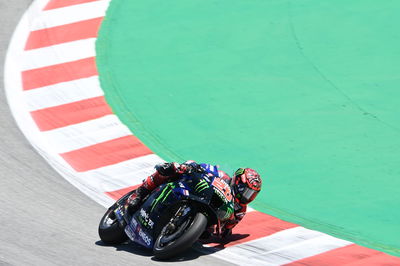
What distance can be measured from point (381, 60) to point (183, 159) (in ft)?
14.8

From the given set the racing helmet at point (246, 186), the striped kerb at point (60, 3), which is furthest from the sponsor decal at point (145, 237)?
the striped kerb at point (60, 3)

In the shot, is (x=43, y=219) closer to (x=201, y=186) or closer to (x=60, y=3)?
(x=201, y=186)

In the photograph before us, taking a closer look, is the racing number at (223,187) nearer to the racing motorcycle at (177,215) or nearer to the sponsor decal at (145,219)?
the racing motorcycle at (177,215)

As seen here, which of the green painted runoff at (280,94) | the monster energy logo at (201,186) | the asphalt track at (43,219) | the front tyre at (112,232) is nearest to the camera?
the asphalt track at (43,219)

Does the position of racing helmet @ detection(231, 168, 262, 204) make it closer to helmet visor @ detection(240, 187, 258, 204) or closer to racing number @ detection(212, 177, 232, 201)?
helmet visor @ detection(240, 187, 258, 204)

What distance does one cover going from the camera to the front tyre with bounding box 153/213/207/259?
8336 mm

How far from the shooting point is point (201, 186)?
28.6ft

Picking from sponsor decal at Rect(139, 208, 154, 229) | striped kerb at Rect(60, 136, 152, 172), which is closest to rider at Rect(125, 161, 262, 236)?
sponsor decal at Rect(139, 208, 154, 229)

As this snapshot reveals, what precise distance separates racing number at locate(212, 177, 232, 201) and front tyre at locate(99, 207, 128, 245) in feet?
4.23

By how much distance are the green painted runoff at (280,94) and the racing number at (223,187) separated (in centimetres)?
156

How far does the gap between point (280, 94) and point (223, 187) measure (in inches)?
175

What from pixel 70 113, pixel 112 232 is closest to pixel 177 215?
pixel 112 232

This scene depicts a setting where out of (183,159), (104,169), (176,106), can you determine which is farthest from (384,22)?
(104,169)

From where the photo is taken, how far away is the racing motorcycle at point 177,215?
8461mm
